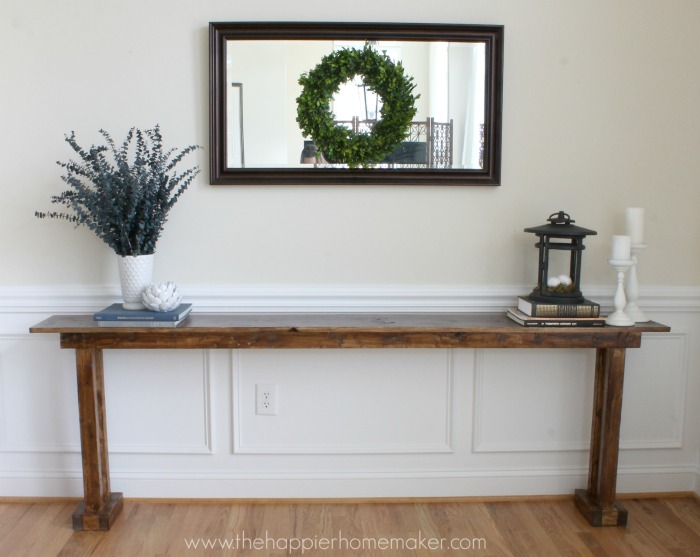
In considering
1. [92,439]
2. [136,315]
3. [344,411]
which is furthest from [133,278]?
[344,411]

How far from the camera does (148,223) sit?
8.14 ft

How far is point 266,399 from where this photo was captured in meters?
2.76

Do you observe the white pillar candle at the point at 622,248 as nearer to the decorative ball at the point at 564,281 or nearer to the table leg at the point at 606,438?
the decorative ball at the point at 564,281

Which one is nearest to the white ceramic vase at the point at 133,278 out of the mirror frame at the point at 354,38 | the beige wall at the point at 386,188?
the beige wall at the point at 386,188

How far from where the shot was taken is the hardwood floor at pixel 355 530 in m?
2.42

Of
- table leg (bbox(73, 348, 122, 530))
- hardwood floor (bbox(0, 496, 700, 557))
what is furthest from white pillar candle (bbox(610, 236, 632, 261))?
table leg (bbox(73, 348, 122, 530))

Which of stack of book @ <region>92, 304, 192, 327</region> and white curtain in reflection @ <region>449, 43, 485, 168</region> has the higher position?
white curtain in reflection @ <region>449, 43, 485, 168</region>

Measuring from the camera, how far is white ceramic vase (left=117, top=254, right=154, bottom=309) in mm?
2471

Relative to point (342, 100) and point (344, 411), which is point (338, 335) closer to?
point (344, 411)

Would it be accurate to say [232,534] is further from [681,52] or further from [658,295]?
[681,52]

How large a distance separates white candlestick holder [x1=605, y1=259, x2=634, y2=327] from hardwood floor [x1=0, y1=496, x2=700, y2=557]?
0.79 meters

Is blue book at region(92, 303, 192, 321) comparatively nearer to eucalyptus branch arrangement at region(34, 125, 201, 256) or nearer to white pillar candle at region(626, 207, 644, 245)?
eucalyptus branch arrangement at region(34, 125, 201, 256)

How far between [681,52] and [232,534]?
249cm

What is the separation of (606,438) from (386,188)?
4.15 feet
